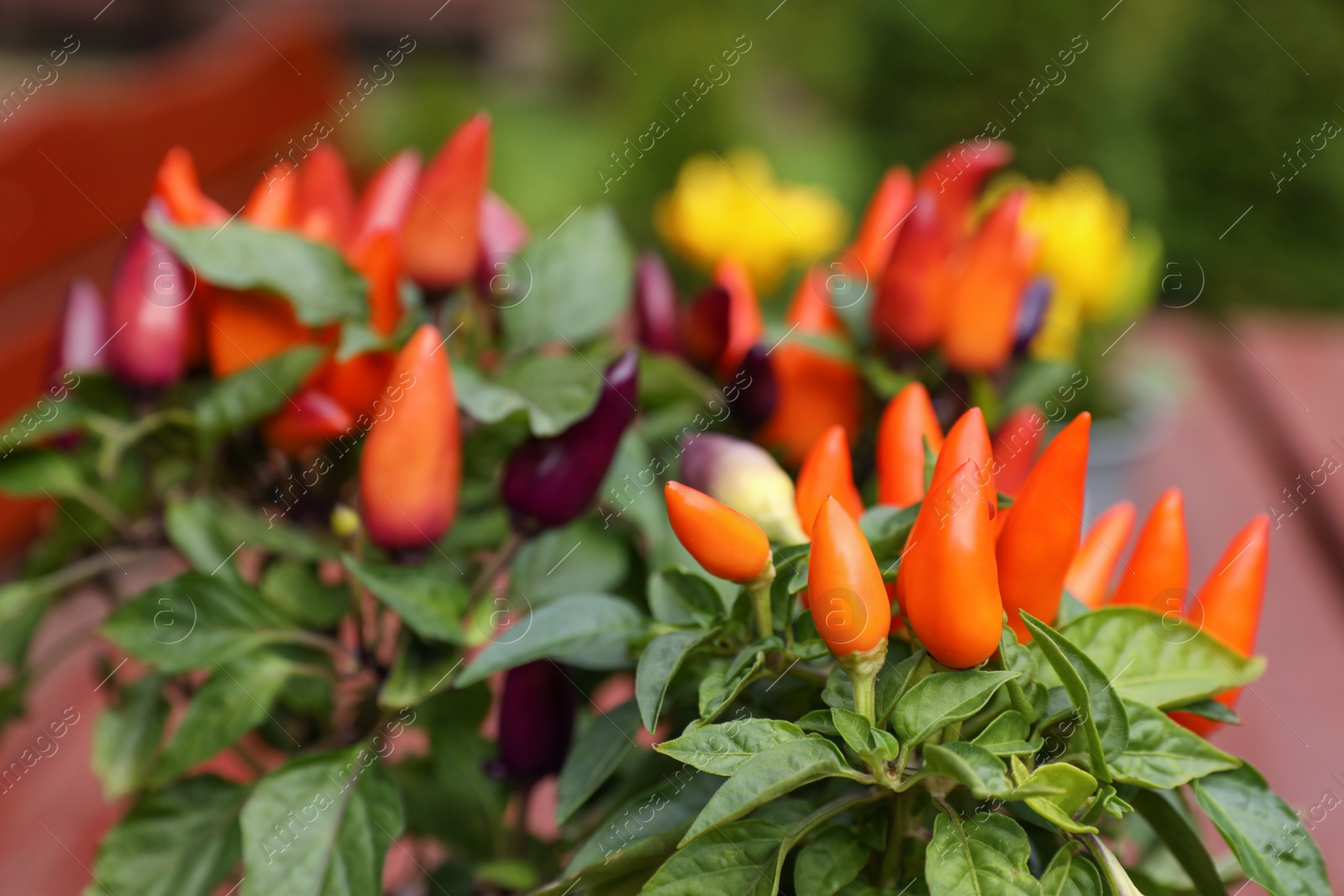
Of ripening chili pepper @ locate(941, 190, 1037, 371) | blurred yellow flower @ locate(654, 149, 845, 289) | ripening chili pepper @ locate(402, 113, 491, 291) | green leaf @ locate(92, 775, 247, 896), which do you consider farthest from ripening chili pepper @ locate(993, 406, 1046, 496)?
blurred yellow flower @ locate(654, 149, 845, 289)

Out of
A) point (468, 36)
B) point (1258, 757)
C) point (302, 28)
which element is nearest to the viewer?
point (1258, 757)

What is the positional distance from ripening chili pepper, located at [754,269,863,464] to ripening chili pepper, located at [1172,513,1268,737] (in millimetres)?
195

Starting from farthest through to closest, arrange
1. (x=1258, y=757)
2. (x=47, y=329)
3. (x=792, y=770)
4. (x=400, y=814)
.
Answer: (x=47, y=329)
(x=1258, y=757)
(x=400, y=814)
(x=792, y=770)

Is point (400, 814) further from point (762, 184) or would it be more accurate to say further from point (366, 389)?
point (762, 184)

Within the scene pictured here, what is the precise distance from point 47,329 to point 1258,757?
1201 mm

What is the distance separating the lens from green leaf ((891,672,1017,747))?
0.91 feet

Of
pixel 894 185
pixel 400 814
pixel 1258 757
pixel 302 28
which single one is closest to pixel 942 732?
pixel 400 814

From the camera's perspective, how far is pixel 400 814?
38 cm

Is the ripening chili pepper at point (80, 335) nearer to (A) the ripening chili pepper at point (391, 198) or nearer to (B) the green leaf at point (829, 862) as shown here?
(A) the ripening chili pepper at point (391, 198)

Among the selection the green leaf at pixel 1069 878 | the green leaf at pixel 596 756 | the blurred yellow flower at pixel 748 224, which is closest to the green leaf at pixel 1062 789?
the green leaf at pixel 1069 878

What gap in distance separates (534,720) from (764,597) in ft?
0.41

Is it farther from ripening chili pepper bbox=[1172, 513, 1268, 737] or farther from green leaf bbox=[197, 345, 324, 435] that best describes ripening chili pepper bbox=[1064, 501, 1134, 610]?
green leaf bbox=[197, 345, 324, 435]

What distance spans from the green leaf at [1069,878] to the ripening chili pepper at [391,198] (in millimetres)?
346

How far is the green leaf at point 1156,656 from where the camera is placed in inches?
12.8
